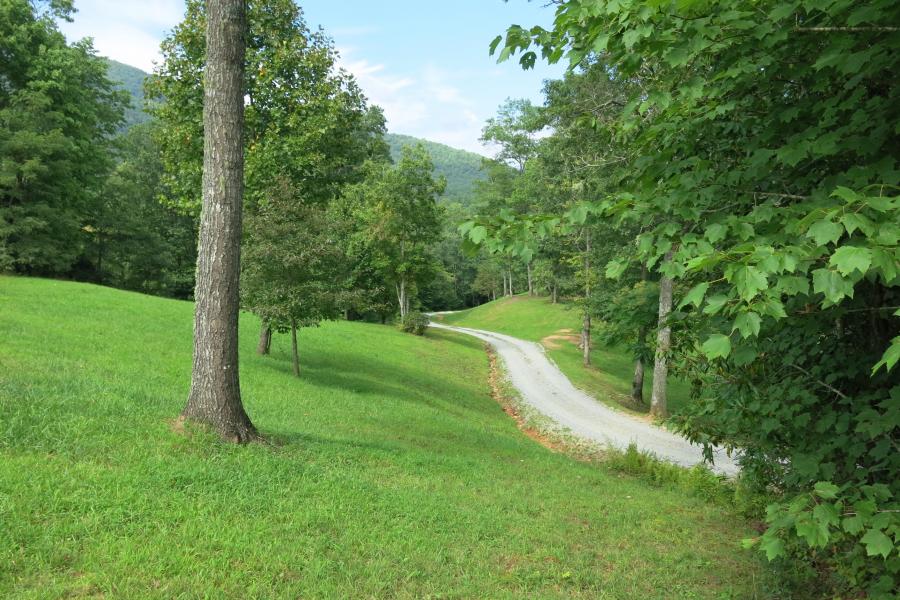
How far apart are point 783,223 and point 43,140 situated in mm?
31447

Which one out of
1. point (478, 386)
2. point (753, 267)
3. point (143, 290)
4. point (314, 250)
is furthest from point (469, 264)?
point (753, 267)

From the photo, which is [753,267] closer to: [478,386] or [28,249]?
[478,386]

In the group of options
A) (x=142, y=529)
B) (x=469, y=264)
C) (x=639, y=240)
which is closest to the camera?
(x=639, y=240)

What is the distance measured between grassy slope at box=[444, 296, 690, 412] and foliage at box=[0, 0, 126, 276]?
89.7 feet

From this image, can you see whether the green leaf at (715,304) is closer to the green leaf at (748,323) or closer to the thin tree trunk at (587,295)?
the green leaf at (748,323)

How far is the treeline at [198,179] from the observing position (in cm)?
1380

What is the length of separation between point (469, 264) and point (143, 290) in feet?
169

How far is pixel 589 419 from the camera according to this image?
1712 centimetres

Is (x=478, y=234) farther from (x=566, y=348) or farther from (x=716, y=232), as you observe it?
(x=566, y=348)

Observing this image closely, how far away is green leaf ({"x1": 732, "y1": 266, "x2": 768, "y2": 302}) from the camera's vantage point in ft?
6.77

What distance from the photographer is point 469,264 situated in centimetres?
8388

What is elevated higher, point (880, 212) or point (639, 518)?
point (880, 212)

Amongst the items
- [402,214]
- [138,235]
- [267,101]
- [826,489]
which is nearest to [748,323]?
[826,489]

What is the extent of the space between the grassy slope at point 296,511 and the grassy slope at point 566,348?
236 inches
